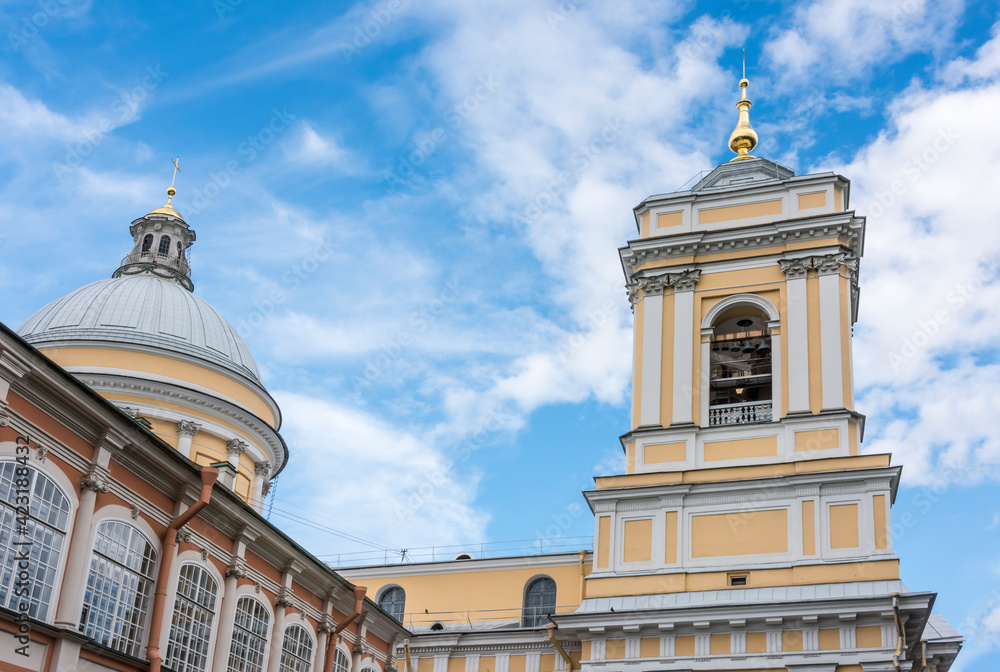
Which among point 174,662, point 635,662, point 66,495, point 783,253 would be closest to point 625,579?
point 635,662

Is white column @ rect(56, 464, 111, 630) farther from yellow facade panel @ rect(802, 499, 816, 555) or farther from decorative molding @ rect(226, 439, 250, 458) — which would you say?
decorative molding @ rect(226, 439, 250, 458)

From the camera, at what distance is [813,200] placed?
98.1ft

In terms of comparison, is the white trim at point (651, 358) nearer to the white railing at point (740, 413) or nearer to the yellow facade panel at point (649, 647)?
the white railing at point (740, 413)

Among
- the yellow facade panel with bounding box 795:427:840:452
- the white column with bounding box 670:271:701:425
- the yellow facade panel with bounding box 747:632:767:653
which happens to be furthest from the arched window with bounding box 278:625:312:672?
the yellow facade panel with bounding box 795:427:840:452

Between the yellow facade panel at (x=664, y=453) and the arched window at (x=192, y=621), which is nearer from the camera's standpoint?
the arched window at (x=192, y=621)

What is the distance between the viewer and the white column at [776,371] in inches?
1099

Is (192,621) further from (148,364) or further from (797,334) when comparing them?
(797,334)

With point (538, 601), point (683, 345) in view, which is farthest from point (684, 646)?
point (683, 345)

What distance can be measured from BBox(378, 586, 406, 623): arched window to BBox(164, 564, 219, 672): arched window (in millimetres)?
13117

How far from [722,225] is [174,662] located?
59.6 feet

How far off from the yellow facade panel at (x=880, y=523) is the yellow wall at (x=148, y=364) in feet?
61.0

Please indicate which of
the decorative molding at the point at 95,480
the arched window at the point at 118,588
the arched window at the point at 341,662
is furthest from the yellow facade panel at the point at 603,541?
the decorative molding at the point at 95,480

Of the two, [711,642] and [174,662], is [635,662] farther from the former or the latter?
[174,662]

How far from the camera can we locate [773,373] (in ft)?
93.1
